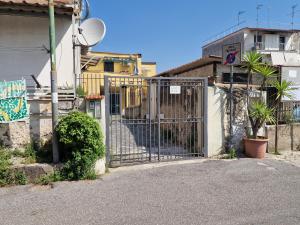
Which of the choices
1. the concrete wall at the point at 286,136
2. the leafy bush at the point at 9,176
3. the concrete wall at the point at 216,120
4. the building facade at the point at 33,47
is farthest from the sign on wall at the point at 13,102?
the concrete wall at the point at 286,136

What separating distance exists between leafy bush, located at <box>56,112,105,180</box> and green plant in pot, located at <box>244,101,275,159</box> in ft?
15.9

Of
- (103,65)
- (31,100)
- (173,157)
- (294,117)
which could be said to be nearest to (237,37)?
(103,65)

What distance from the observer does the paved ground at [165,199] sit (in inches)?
163

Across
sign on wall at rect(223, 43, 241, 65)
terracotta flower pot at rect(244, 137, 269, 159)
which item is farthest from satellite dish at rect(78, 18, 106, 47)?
terracotta flower pot at rect(244, 137, 269, 159)

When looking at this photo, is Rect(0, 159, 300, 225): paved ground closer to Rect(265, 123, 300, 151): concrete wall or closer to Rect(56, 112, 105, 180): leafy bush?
Rect(56, 112, 105, 180): leafy bush

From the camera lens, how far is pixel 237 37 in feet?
116

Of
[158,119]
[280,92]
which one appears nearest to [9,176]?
[158,119]

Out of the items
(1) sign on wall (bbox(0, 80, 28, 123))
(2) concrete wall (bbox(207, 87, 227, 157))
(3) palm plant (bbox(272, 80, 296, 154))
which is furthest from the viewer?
(3) palm plant (bbox(272, 80, 296, 154))

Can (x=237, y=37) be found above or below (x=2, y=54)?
above

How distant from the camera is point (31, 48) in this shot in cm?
765

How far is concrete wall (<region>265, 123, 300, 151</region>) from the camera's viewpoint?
8.90m

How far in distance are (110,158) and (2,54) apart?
441cm

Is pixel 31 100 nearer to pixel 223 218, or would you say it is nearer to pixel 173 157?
pixel 173 157

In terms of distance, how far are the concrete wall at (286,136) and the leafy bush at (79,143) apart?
6052mm
